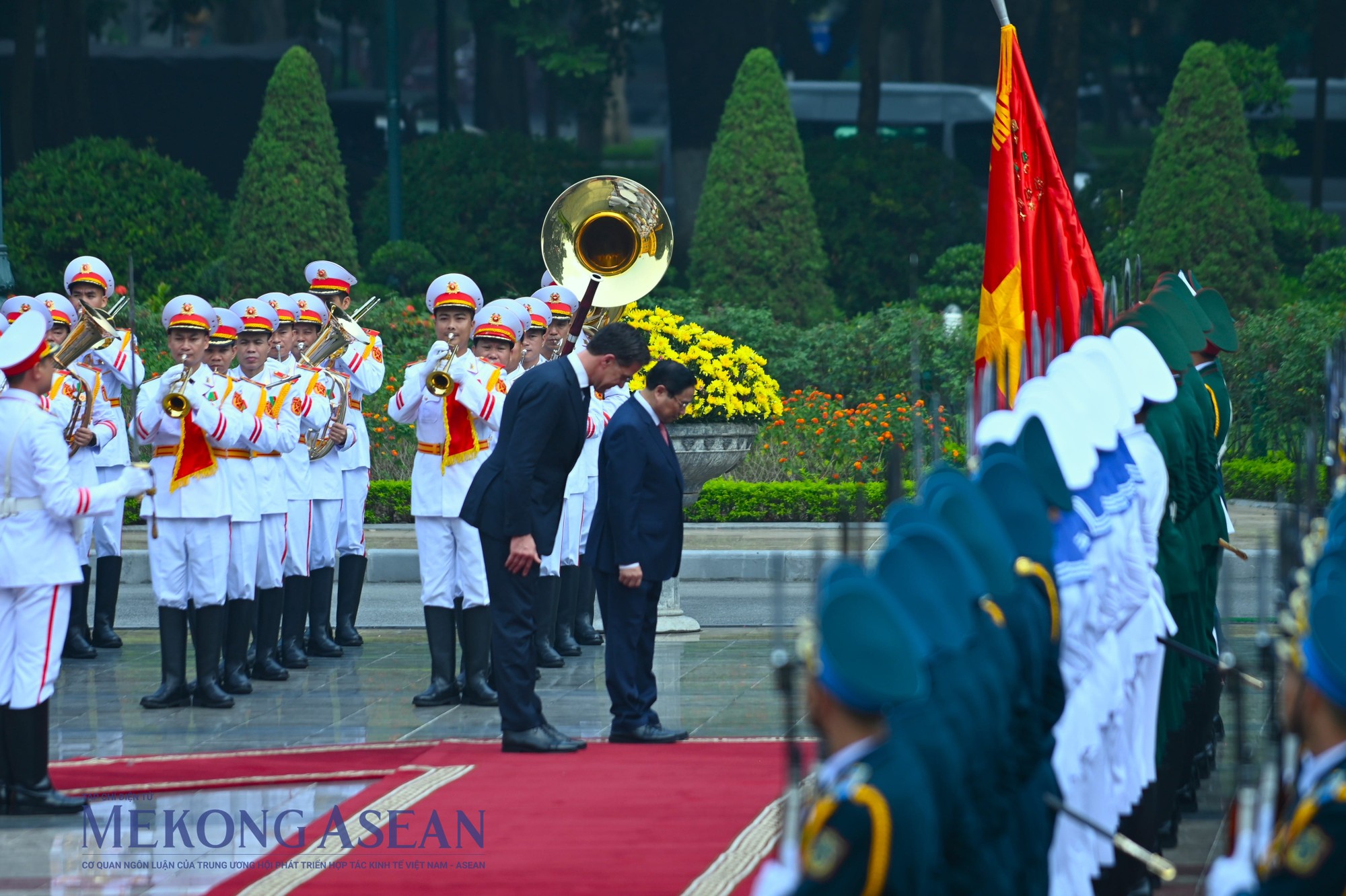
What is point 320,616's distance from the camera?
10.9 meters

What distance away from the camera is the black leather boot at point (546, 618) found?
10.4 metres

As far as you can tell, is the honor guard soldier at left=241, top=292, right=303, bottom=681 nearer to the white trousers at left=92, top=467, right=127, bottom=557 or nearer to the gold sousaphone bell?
the white trousers at left=92, top=467, right=127, bottom=557

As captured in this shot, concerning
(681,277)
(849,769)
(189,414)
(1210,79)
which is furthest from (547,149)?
(849,769)

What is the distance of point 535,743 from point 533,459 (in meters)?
1.17

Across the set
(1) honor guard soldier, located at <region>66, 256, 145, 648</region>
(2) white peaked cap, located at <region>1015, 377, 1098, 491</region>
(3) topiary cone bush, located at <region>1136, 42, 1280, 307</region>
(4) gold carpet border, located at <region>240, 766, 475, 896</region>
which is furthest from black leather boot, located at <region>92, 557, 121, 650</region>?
(3) topiary cone bush, located at <region>1136, 42, 1280, 307</region>

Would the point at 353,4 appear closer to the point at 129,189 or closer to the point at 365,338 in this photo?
the point at 129,189

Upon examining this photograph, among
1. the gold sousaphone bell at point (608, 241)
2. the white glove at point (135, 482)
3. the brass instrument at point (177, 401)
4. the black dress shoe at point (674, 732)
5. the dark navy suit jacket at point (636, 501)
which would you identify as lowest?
the black dress shoe at point (674, 732)

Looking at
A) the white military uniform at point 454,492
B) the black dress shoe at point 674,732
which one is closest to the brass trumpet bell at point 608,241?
the white military uniform at point 454,492

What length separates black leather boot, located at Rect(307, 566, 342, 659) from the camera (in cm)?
1084

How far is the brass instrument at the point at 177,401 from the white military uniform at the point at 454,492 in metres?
1.09

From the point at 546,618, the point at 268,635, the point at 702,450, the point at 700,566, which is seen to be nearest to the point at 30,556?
the point at 268,635

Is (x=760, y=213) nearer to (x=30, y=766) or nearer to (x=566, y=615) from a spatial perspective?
(x=566, y=615)

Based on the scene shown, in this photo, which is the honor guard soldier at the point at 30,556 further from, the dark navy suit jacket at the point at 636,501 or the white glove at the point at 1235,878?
the white glove at the point at 1235,878

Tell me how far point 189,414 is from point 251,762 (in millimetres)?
2105
